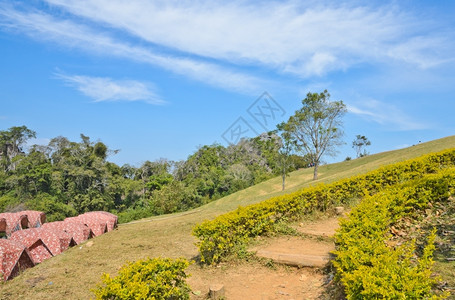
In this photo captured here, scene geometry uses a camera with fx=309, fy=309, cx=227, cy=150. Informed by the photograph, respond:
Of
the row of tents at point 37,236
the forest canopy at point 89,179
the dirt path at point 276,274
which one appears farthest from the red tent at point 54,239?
the forest canopy at point 89,179

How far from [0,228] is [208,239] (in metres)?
9.46

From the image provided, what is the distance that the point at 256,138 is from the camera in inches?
3120

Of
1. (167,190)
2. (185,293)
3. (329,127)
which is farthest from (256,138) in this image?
(185,293)

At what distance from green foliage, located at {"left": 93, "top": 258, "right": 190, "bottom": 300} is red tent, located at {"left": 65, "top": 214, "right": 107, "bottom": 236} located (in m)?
9.07

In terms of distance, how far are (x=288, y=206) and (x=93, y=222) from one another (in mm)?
8555

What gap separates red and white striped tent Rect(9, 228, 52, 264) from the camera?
8547 mm

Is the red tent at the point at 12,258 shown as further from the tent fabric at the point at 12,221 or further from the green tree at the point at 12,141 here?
the green tree at the point at 12,141

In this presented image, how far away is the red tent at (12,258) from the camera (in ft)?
23.8

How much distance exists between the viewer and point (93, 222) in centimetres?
1264

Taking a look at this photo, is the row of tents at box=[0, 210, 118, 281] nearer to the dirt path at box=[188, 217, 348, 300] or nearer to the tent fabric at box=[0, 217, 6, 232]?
the tent fabric at box=[0, 217, 6, 232]

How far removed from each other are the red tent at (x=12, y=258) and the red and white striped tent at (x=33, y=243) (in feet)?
1.67

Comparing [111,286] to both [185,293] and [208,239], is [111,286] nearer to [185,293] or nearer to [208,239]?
[185,293]

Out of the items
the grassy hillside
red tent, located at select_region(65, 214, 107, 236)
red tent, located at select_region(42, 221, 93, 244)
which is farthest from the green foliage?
red tent, located at select_region(65, 214, 107, 236)

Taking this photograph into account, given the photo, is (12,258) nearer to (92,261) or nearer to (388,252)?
(92,261)
